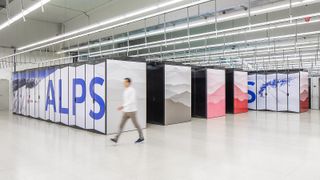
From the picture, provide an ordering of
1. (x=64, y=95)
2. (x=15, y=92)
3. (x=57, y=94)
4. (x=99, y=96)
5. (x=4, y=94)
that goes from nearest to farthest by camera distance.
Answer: (x=99, y=96), (x=64, y=95), (x=57, y=94), (x=15, y=92), (x=4, y=94)

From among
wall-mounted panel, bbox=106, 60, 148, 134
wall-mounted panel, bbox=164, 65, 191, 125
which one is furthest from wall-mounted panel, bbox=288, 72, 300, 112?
wall-mounted panel, bbox=106, 60, 148, 134

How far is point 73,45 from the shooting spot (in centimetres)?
1661

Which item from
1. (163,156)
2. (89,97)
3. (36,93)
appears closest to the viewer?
(163,156)

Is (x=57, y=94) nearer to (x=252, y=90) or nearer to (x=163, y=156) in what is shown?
(x=163, y=156)

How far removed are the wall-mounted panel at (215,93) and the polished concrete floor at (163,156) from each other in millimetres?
3420

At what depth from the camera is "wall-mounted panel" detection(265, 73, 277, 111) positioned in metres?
13.5

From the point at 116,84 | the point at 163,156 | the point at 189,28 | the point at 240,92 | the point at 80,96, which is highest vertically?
the point at 189,28

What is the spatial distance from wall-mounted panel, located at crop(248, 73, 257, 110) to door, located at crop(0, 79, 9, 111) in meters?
14.1

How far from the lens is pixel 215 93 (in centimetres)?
1080

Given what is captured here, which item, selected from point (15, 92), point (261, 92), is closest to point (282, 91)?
point (261, 92)

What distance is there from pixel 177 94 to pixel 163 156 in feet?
14.4

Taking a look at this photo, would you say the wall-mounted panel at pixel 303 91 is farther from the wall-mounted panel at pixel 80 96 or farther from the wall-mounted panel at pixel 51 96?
the wall-mounted panel at pixel 51 96

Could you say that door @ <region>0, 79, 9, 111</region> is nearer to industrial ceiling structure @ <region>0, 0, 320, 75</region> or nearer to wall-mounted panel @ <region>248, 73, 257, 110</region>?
industrial ceiling structure @ <region>0, 0, 320, 75</region>

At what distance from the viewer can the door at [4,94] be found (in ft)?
48.2
